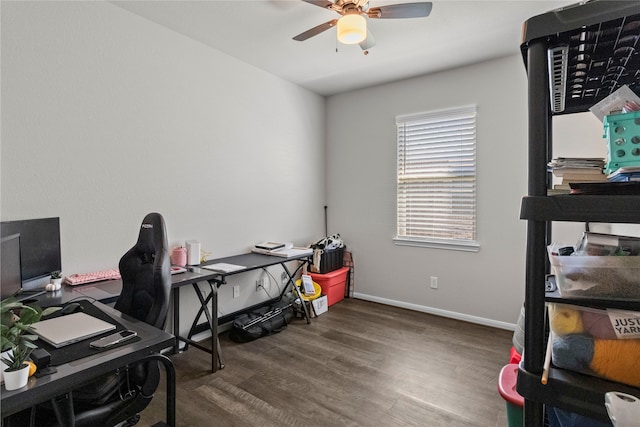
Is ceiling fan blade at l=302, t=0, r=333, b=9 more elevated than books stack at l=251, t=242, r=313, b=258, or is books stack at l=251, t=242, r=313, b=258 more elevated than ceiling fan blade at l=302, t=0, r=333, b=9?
ceiling fan blade at l=302, t=0, r=333, b=9

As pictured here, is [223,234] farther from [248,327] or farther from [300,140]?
[300,140]

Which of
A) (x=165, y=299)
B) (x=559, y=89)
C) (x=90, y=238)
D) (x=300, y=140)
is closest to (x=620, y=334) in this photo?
(x=559, y=89)

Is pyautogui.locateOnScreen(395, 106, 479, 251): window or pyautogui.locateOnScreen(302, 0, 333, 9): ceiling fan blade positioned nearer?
pyautogui.locateOnScreen(302, 0, 333, 9): ceiling fan blade

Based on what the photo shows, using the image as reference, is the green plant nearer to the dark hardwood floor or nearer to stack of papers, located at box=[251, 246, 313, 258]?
the dark hardwood floor

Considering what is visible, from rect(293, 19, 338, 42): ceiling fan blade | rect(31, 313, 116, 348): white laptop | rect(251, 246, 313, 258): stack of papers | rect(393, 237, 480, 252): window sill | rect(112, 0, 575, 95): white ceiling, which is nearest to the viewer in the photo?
rect(31, 313, 116, 348): white laptop

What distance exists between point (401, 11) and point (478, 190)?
78.9 inches

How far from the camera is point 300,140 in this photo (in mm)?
4117

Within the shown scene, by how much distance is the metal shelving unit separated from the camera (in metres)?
0.62

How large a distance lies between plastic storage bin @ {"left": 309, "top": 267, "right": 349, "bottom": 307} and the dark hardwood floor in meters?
0.56

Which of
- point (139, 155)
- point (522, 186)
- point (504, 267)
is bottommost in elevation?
point (504, 267)

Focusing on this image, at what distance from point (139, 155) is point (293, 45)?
1631 mm

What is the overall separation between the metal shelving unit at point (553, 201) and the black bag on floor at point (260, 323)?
261 cm

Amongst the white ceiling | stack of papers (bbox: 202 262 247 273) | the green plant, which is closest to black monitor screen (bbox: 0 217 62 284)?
stack of papers (bbox: 202 262 247 273)

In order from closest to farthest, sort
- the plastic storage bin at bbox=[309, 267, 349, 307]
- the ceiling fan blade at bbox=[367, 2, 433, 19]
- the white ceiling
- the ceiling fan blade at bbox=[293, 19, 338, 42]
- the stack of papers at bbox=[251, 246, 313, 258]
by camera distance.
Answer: the ceiling fan blade at bbox=[367, 2, 433, 19]
the ceiling fan blade at bbox=[293, 19, 338, 42]
the white ceiling
the stack of papers at bbox=[251, 246, 313, 258]
the plastic storage bin at bbox=[309, 267, 349, 307]
